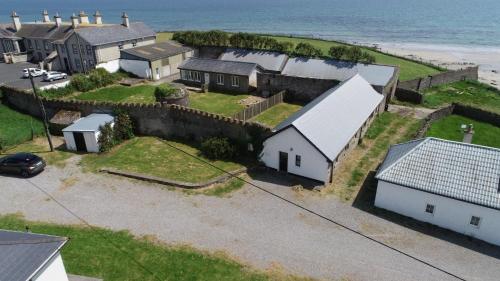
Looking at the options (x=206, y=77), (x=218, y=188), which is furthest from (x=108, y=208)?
(x=206, y=77)

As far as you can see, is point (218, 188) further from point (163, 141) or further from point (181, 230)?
point (163, 141)

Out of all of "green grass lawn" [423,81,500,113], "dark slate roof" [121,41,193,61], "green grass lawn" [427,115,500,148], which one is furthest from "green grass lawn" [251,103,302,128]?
"dark slate roof" [121,41,193,61]

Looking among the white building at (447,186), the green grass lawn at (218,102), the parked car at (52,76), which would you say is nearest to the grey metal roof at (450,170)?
the white building at (447,186)

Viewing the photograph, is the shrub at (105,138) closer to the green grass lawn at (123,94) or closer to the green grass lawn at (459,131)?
the green grass lawn at (123,94)

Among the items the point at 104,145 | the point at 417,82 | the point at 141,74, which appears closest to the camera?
the point at 104,145

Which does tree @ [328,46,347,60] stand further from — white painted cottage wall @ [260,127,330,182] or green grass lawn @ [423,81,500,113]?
white painted cottage wall @ [260,127,330,182]

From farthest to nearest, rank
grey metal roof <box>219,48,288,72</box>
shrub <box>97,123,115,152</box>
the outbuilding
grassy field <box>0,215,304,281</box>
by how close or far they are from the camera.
A: the outbuilding, grey metal roof <box>219,48,288,72</box>, shrub <box>97,123,115,152</box>, grassy field <box>0,215,304,281</box>
